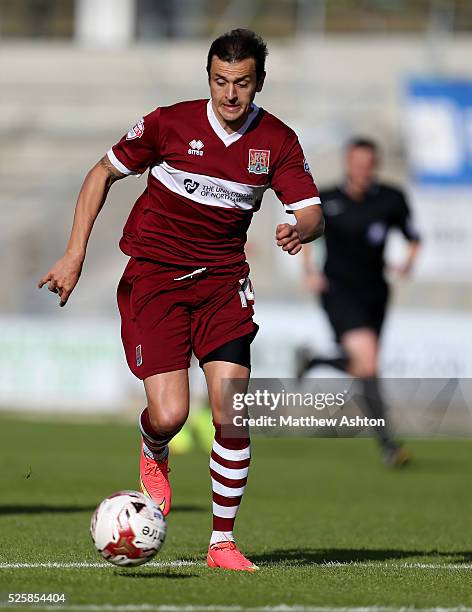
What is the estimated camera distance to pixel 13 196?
82.0 ft

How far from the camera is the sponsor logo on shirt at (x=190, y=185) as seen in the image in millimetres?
6133

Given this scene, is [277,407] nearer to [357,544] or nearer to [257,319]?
[357,544]

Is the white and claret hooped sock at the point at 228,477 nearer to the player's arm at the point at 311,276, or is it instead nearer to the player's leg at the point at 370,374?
the player's leg at the point at 370,374

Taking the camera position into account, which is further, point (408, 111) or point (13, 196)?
point (13, 196)

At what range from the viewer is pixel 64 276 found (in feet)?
19.2

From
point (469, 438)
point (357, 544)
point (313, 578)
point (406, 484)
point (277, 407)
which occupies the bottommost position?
point (469, 438)

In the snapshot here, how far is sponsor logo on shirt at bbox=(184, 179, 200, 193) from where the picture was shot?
613 cm

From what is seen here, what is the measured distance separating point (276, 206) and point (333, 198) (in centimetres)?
916

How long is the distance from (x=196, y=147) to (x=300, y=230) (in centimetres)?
60

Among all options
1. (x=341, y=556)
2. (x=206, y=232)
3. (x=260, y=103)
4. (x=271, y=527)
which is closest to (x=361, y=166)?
(x=271, y=527)

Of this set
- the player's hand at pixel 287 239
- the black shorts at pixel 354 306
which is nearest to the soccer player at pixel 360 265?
the black shorts at pixel 354 306

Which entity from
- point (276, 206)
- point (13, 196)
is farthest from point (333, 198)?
point (13, 196)

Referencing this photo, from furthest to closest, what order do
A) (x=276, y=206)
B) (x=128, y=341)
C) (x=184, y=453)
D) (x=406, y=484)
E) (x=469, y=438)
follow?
(x=276, y=206), (x=469, y=438), (x=184, y=453), (x=406, y=484), (x=128, y=341)

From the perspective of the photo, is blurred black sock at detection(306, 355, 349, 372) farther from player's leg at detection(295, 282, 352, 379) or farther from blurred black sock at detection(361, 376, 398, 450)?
blurred black sock at detection(361, 376, 398, 450)
